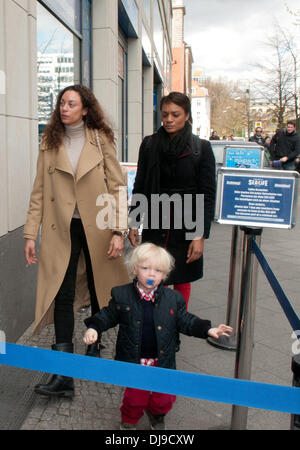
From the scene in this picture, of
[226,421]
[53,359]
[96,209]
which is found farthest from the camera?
[96,209]

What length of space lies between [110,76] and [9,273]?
4.65 m

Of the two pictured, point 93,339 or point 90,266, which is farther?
point 90,266

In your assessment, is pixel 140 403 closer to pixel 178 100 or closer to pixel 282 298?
pixel 282 298

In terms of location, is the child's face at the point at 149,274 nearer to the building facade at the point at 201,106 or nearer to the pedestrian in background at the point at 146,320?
the pedestrian in background at the point at 146,320

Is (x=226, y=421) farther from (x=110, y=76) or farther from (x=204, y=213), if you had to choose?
(x=110, y=76)

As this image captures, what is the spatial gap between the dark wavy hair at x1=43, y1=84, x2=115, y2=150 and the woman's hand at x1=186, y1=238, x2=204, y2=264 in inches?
33.6

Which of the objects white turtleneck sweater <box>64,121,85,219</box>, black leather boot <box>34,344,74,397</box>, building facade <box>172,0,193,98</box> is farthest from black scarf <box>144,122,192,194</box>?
building facade <box>172,0,193,98</box>

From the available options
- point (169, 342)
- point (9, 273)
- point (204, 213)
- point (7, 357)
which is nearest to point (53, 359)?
point (7, 357)

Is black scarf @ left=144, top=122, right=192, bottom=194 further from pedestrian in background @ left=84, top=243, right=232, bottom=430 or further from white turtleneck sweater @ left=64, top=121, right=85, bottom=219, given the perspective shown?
pedestrian in background @ left=84, top=243, right=232, bottom=430

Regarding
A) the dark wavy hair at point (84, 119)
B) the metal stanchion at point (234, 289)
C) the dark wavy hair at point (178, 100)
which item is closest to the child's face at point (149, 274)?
the dark wavy hair at point (84, 119)

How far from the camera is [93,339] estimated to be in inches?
89.2

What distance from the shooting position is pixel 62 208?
3.02 m

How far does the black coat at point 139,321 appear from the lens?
250 cm
